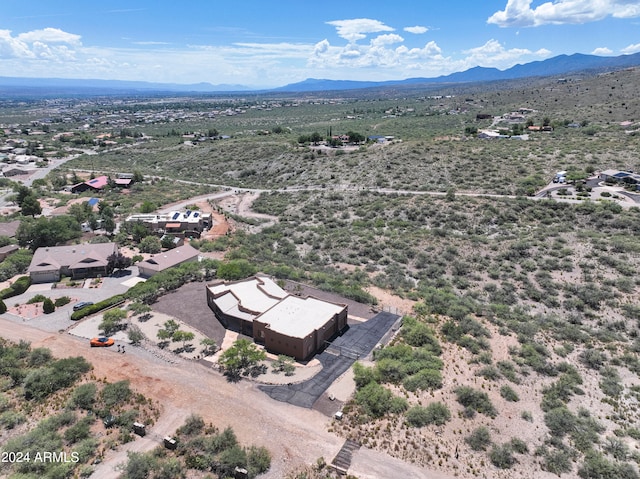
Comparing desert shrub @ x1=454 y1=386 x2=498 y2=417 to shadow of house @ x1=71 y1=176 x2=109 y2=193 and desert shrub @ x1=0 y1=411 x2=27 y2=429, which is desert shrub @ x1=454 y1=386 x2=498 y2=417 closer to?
desert shrub @ x1=0 y1=411 x2=27 y2=429

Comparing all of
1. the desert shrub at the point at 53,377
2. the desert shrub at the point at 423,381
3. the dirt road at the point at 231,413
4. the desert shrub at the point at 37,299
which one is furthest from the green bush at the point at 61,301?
the desert shrub at the point at 423,381

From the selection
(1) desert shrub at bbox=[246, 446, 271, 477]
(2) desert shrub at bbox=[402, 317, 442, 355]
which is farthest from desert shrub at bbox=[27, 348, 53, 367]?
(2) desert shrub at bbox=[402, 317, 442, 355]

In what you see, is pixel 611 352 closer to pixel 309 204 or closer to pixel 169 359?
pixel 169 359

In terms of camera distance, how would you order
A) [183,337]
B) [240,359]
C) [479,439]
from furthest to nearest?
1. [183,337]
2. [240,359]
3. [479,439]

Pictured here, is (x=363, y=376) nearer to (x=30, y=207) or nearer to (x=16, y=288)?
(x=16, y=288)

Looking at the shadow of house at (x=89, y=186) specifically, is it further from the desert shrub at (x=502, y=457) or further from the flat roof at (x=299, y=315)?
the desert shrub at (x=502, y=457)

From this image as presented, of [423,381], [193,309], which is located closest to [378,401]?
[423,381]
